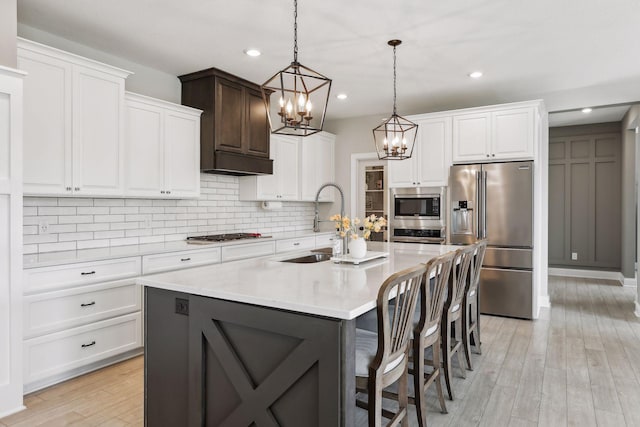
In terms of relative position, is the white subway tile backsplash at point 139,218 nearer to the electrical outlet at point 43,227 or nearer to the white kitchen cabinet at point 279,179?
the electrical outlet at point 43,227

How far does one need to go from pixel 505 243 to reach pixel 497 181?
2.33 feet

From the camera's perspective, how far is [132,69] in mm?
4098

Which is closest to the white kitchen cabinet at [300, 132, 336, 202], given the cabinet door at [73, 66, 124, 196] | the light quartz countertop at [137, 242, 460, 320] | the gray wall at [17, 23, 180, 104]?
the gray wall at [17, 23, 180, 104]

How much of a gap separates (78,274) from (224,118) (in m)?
2.16

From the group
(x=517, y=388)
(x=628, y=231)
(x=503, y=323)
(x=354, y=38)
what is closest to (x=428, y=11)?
(x=354, y=38)

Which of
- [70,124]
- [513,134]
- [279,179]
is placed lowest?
[279,179]

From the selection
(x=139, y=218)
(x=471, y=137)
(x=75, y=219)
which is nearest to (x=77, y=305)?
(x=75, y=219)

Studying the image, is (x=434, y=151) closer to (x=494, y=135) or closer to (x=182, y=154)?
(x=494, y=135)

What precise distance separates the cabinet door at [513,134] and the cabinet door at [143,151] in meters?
3.64

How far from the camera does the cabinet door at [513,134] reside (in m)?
4.70

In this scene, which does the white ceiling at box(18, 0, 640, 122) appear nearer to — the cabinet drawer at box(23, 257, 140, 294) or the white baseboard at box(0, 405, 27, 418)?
the cabinet drawer at box(23, 257, 140, 294)

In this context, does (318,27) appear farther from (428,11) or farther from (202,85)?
(202,85)

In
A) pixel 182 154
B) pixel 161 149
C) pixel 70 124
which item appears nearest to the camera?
pixel 70 124

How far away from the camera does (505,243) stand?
189 inches
